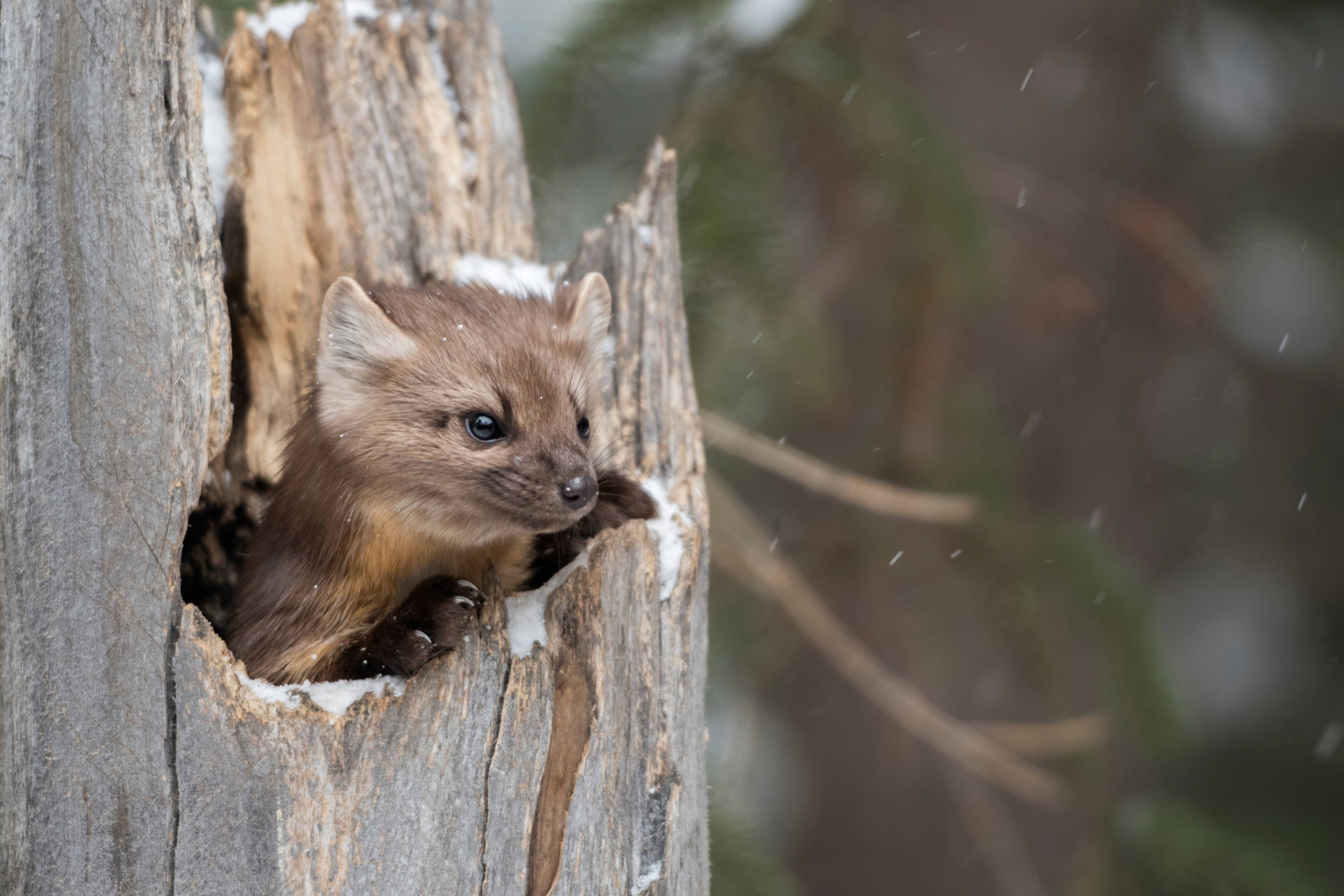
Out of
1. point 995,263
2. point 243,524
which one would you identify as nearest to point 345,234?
point 243,524

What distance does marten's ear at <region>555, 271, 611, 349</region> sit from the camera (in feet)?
8.05

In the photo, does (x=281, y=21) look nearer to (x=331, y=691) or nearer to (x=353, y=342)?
(x=353, y=342)

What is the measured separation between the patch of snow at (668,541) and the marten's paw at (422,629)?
15.2 inches

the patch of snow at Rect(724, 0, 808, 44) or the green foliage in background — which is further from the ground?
the patch of snow at Rect(724, 0, 808, 44)

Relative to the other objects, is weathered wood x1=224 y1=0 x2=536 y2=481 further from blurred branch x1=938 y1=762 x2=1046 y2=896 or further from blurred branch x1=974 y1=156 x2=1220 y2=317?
blurred branch x1=938 y1=762 x2=1046 y2=896

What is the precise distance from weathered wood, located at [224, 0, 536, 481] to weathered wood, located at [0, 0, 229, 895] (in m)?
0.84

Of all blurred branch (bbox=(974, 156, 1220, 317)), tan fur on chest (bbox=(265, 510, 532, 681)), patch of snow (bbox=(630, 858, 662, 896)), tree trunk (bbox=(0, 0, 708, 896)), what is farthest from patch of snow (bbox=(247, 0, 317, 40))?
blurred branch (bbox=(974, 156, 1220, 317))

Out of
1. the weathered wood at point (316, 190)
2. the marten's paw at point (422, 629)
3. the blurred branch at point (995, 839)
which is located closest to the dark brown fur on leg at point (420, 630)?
the marten's paw at point (422, 629)

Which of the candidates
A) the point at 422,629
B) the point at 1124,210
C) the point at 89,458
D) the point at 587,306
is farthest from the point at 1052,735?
the point at 89,458

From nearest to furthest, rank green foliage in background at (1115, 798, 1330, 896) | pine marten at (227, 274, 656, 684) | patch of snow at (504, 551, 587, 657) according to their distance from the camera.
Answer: patch of snow at (504, 551, 587, 657) → pine marten at (227, 274, 656, 684) → green foliage in background at (1115, 798, 1330, 896)

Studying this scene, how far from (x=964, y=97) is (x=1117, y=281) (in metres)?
1.05

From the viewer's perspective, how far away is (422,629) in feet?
6.22

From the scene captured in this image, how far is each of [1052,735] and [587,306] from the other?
2247mm

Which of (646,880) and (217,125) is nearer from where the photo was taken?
(646,880)
